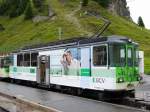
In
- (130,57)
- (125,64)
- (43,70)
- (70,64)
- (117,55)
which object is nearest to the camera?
(117,55)

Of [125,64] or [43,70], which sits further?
[43,70]

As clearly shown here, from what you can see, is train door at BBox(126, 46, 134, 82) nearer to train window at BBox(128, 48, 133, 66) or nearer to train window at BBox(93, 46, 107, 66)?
train window at BBox(128, 48, 133, 66)

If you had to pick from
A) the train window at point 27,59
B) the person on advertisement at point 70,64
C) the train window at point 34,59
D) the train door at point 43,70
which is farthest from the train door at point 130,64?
the train window at point 27,59

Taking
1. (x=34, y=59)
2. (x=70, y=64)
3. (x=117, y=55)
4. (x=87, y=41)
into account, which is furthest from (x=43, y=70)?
(x=117, y=55)

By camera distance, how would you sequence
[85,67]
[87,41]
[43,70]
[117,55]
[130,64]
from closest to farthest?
[117,55] → [130,64] → [87,41] → [85,67] → [43,70]

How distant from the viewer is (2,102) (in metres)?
25.8

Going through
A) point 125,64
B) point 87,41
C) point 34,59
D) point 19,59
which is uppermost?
point 87,41

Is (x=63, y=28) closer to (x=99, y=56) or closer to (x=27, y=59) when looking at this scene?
(x=27, y=59)

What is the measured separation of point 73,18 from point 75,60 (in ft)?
242

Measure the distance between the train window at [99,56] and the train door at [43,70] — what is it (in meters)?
8.59

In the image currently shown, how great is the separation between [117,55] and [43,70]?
37.0 ft

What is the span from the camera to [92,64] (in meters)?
27.6

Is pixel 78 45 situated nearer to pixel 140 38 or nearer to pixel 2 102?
pixel 2 102

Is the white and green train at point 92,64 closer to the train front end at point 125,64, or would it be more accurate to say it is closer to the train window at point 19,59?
the train front end at point 125,64
